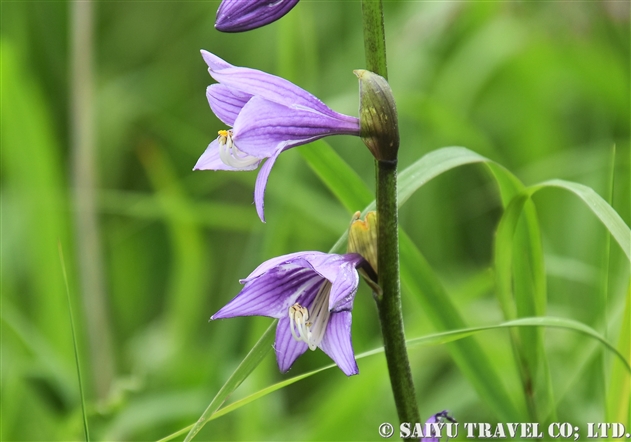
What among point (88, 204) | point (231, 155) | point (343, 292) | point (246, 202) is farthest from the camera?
point (246, 202)

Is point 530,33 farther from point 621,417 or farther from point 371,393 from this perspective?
point 621,417

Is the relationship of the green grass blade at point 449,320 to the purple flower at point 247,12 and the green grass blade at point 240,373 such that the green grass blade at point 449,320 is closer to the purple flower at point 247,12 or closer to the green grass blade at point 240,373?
the green grass blade at point 240,373

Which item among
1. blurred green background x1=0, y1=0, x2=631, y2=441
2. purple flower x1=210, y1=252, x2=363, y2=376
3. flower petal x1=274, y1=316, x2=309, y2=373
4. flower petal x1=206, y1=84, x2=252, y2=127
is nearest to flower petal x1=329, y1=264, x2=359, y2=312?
purple flower x1=210, y1=252, x2=363, y2=376

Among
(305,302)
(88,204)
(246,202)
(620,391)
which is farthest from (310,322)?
(246,202)

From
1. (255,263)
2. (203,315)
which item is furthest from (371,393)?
(203,315)

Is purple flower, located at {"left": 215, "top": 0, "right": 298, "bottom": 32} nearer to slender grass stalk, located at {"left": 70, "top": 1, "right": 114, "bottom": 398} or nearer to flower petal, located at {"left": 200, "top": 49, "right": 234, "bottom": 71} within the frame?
flower petal, located at {"left": 200, "top": 49, "right": 234, "bottom": 71}

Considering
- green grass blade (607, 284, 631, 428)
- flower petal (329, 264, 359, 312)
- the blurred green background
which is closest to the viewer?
flower petal (329, 264, 359, 312)

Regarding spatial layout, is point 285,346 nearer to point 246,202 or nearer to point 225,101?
point 225,101
